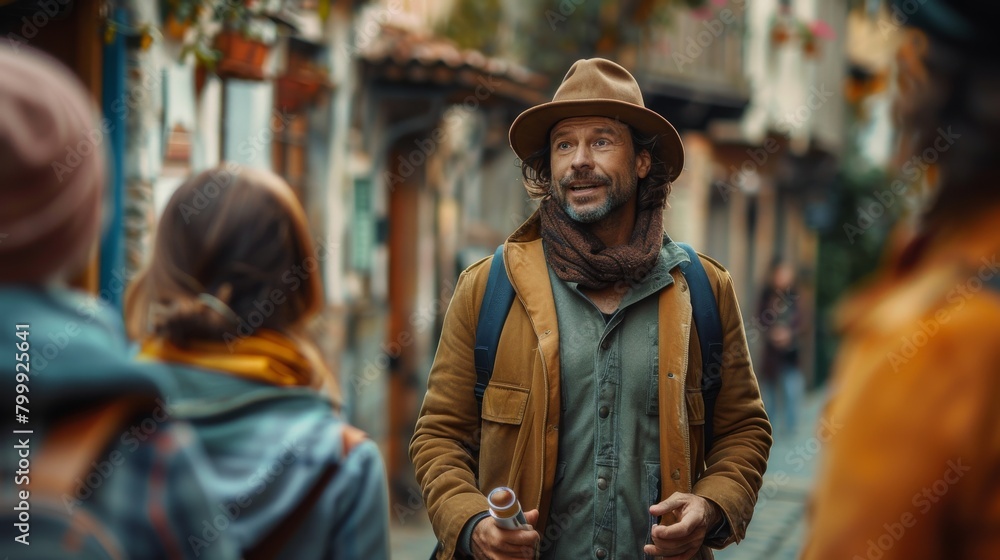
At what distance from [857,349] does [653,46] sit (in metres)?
13.0

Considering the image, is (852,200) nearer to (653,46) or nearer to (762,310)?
(762,310)

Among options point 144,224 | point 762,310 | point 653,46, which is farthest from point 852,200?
point 144,224

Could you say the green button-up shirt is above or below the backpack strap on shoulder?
below

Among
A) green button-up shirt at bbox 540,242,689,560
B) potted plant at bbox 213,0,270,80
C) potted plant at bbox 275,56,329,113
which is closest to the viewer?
green button-up shirt at bbox 540,242,689,560

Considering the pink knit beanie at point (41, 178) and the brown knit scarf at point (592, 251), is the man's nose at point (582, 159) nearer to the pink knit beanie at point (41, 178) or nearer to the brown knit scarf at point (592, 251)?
the brown knit scarf at point (592, 251)

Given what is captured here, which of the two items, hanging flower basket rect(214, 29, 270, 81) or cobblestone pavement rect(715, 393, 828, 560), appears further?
cobblestone pavement rect(715, 393, 828, 560)

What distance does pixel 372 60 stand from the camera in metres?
9.98

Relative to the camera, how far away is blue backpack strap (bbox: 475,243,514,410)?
3.27 m

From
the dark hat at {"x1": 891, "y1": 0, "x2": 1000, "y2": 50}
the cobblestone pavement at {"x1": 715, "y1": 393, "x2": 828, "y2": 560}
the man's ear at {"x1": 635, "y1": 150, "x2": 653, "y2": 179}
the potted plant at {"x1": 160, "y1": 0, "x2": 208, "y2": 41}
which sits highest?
the dark hat at {"x1": 891, "y1": 0, "x2": 1000, "y2": 50}

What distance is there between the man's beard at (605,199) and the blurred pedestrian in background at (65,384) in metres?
1.83

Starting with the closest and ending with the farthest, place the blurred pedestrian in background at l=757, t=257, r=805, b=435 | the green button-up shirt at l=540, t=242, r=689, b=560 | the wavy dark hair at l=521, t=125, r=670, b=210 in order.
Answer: the green button-up shirt at l=540, t=242, r=689, b=560
the wavy dark hair at l=521, t=125, r=670, b=210
the blurred pedestrian in background at l=757, t=257, r=805, b=435

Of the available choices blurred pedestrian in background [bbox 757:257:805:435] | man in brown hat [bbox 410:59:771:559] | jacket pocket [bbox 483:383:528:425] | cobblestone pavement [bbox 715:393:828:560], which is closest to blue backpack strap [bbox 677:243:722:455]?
man in brown hat [bbox 410:59:771:559]

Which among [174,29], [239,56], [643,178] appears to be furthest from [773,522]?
[643,178]

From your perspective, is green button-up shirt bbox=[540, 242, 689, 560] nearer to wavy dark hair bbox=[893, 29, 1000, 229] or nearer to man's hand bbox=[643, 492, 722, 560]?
man's hand bbox=[643, 492, 722, 560]
